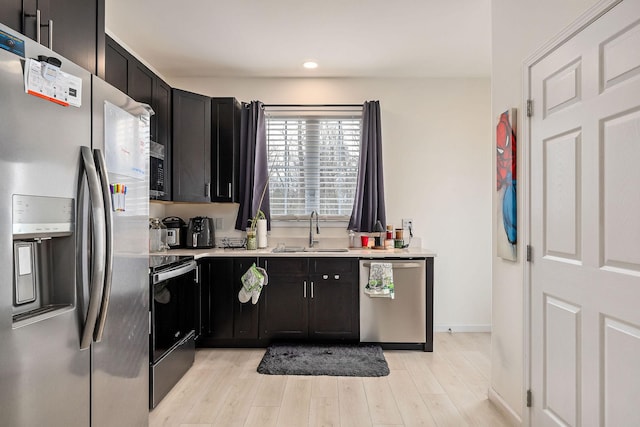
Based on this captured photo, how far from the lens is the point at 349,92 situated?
14.1 feet

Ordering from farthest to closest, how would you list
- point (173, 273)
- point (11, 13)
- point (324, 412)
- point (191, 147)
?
point (191, 147), point (173, 273), point (324, 412), point (11, 13)

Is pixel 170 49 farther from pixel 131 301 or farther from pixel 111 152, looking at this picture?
pixel 131 301

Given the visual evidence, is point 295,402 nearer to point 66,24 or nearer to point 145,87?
point 66,24

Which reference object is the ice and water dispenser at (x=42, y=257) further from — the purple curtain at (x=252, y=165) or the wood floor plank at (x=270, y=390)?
the purple curtain at (x=252, y=165)

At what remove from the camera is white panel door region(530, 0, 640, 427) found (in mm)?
1454

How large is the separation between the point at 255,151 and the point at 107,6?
176 cm

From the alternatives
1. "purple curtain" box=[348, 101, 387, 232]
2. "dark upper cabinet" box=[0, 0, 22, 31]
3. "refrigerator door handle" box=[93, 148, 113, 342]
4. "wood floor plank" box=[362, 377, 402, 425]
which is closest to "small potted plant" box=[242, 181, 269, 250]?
"purple curtain" box=[348, 101, 387, 232]

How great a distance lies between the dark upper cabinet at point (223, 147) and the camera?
154 inches

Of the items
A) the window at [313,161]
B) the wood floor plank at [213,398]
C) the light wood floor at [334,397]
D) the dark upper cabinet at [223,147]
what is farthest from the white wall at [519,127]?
the dark upper cabinet at [223,147]

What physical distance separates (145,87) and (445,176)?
3.00 m

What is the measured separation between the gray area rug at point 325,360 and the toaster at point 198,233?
4.05 feet

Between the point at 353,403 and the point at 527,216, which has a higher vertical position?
the point at 527,216

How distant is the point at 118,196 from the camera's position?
1.73 m

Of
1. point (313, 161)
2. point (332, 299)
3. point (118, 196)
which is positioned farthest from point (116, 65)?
point (332, 299)
